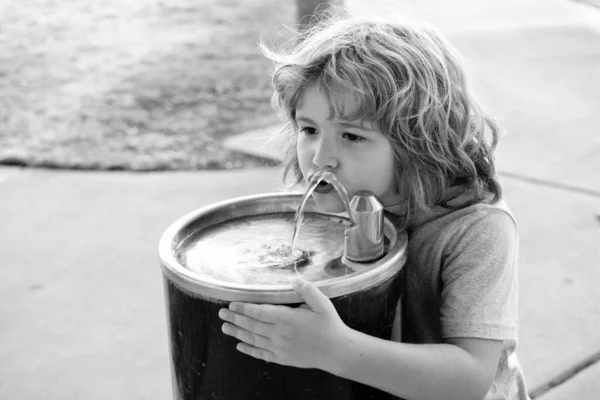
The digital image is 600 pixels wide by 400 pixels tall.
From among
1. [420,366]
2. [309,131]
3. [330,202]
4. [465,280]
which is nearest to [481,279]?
[465,280]

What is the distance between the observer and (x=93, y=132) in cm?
469

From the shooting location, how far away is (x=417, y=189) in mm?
1642

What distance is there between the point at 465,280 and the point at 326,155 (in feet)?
1.10

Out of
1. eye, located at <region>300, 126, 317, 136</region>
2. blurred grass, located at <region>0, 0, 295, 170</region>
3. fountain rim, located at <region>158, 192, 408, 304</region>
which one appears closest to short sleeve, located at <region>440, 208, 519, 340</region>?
fountain rim, located at <region>158, 192, 408, 304</region>

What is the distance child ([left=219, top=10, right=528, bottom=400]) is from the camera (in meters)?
1.47

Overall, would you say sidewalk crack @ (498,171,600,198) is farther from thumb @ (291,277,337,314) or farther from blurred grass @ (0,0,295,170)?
thumb @ (291,277,337,314)

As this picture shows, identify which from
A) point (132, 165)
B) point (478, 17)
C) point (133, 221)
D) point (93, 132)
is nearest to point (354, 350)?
point (133, 221)

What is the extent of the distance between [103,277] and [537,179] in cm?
192

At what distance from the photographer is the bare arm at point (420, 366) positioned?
1.42 metres

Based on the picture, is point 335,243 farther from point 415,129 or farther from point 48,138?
point 48,138

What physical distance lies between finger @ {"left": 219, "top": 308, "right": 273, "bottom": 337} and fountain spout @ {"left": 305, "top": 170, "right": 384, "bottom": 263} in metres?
0.26

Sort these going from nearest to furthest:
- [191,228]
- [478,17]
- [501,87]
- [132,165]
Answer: [191,228] < [132,165] < [501,87] < [478,17]

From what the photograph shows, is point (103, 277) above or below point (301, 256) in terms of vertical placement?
below

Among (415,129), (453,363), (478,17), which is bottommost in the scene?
(478,17)
